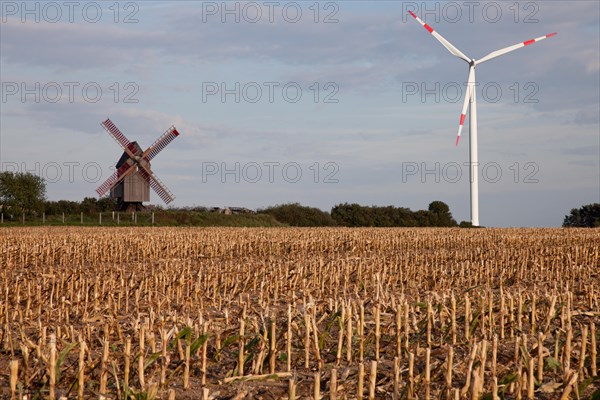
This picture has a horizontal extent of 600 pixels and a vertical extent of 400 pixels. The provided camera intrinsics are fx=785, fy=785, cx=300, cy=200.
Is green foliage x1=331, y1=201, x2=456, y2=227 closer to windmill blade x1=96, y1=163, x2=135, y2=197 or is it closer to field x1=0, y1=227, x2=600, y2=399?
windmill blade x1=96, y1=163, x2=135, y2=197

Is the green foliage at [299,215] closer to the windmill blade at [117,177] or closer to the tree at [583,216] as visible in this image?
the windmill blade at [117,177]

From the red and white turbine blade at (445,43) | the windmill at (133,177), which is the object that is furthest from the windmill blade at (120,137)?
the red and white turbine blade at (445,43)

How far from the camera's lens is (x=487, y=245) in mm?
36250

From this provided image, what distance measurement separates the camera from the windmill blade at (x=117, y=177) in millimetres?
72438

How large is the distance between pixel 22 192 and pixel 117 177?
1208cm

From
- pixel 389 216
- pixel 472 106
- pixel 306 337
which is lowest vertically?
pixel 306 337

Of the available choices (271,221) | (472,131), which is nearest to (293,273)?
(472,131)

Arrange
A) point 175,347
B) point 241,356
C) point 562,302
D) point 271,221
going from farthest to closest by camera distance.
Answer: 1. point 271,221
2. point 562,302
3. point 175,347
4. point 241,356

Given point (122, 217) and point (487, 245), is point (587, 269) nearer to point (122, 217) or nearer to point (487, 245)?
point (487, 245)

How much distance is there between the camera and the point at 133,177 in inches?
2874

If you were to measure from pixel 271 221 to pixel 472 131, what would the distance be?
24.7 m

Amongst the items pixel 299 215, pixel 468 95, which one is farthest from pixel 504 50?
pixel 299 215

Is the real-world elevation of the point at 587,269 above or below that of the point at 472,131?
below

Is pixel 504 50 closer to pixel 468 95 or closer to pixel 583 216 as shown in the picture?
pixel 468 95
